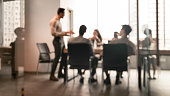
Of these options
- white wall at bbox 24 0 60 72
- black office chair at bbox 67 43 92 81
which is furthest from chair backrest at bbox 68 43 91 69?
white wall at bbox 24 0 60 72

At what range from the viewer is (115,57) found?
156 inches

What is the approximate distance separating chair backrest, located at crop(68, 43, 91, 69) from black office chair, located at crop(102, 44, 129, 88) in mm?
333

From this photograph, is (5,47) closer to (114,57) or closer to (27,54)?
(114,57)

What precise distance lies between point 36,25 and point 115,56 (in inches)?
124

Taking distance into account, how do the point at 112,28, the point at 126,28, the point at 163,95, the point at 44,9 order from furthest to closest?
the point at 112,28 < the point at 44,9 < the point at 126,28 < the point at 163,95

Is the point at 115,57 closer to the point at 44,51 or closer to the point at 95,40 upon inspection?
the point at 95,40

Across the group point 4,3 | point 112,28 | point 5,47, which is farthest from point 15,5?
point 112,28

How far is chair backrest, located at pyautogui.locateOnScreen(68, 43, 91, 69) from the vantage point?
4.12m

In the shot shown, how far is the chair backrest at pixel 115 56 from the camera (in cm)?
391

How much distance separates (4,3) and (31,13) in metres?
4.28

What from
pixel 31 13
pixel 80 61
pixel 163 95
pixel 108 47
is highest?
pixel 31 13

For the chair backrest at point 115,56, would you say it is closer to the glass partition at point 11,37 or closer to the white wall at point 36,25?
the glass partition at point 11,37

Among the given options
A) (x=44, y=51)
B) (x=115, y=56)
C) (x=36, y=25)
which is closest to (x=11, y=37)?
(x=115, y=56)

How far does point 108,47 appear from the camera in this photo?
3.99m
